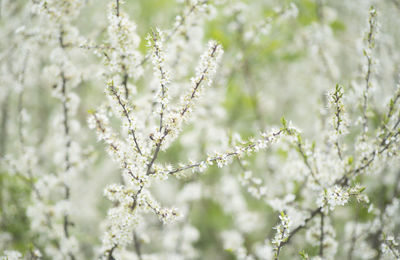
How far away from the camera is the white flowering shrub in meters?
1.64

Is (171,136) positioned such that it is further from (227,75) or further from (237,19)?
(237,19)

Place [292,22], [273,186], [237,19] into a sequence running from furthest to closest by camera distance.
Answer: [292,22], [273,186], [237,19]

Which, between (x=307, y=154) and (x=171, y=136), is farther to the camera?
(x=307, y=154)

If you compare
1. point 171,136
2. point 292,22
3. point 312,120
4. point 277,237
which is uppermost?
point 292,22

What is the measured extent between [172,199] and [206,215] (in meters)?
0.67

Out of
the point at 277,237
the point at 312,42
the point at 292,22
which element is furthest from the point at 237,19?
the point at 277,237

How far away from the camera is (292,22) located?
3.86m

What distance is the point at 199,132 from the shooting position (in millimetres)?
3455

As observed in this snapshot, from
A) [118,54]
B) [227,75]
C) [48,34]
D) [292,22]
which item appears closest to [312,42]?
[292,22]

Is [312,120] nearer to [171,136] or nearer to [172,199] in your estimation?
[172,199]

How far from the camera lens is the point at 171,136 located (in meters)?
1.59

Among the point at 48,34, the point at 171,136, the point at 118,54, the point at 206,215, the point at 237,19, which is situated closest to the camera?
the point at 171,136

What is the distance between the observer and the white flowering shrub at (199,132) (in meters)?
1.64

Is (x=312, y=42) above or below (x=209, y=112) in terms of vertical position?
above
